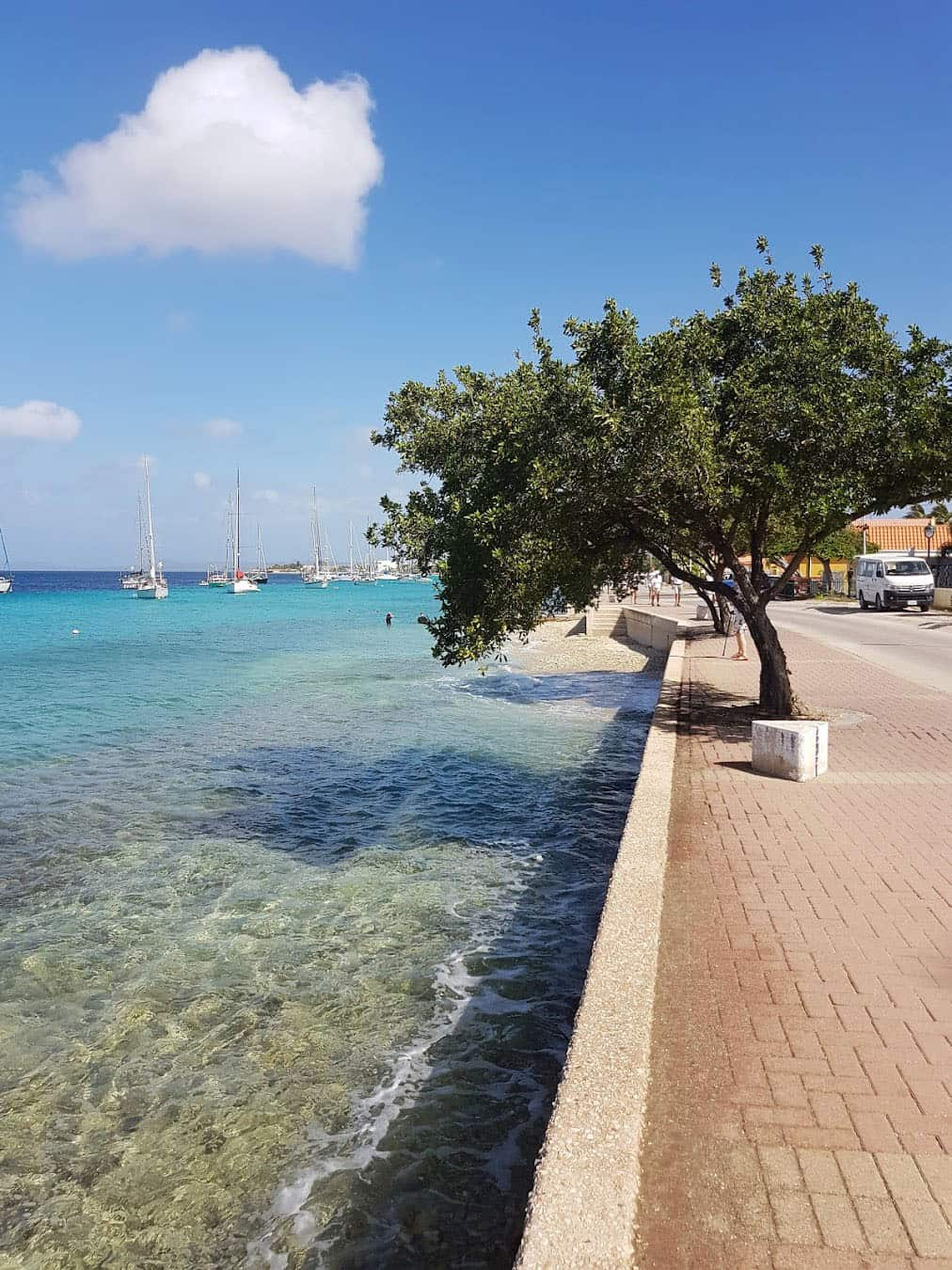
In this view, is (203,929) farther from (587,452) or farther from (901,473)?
(901,473)

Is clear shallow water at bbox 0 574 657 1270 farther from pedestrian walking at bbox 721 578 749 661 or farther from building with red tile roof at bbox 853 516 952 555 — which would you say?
building with red tile roof at bbox 853 516 952 555

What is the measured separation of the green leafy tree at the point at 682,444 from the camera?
9.66 metres

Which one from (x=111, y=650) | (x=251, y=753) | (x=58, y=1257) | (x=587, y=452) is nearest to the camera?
(x=58, y=1257)

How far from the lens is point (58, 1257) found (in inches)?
161

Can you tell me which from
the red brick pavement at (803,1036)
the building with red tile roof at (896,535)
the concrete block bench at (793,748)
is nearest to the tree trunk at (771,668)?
the concrete block bench at (793,748)

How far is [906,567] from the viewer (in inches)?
1339

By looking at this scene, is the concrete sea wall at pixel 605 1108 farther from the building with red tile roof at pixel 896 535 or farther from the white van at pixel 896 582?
the building with red tile roof at pixel 896 535

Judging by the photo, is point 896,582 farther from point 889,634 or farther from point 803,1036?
point 803,1036

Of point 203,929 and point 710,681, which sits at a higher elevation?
point 710,681

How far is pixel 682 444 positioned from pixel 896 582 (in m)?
27.8

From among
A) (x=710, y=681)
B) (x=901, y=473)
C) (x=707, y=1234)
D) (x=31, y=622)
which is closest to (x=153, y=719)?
(x=710, y=681)

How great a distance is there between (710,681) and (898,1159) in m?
14.2

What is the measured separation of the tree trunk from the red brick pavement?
3.72 meters

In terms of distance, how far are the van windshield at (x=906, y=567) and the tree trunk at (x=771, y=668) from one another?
24.7m
